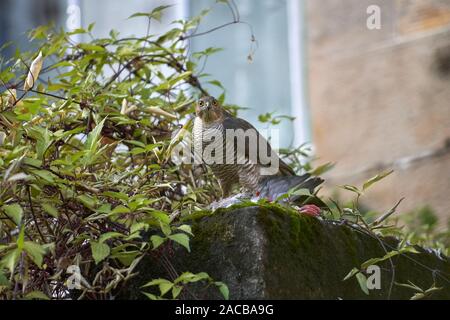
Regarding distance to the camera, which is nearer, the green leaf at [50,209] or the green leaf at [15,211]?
the green leaf at [15,211]

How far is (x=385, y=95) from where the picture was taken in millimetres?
7770

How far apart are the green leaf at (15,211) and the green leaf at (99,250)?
240 millimetres

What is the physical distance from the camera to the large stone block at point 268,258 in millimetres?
2686

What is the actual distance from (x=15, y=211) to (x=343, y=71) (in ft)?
19.0

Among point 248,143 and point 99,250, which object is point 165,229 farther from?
point 248,143

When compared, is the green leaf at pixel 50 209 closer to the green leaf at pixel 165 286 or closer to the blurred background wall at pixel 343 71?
the green leaf at pixel 165 286

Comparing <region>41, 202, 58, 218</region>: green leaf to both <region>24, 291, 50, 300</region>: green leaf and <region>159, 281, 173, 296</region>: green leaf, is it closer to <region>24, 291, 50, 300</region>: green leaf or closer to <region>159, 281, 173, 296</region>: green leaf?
<region>24, 291, 50, 300</region>: green leaf

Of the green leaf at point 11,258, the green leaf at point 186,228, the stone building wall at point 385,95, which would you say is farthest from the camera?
the stone building wall at point 385,95

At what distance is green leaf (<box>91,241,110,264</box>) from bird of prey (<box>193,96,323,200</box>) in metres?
0.89

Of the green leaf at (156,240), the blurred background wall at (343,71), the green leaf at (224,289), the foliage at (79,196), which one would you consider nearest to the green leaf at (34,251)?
the foliage at (79,196)

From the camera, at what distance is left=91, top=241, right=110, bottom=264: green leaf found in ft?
8.50

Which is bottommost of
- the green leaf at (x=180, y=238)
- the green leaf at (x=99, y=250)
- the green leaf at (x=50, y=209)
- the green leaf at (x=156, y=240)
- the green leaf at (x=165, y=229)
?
the green leaf at (x=99, y=250)

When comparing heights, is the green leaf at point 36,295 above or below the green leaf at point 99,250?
below
